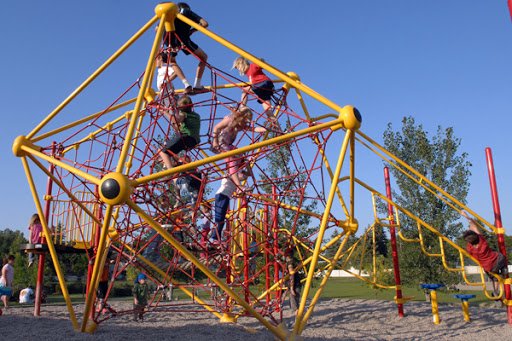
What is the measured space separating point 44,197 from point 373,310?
7.21m

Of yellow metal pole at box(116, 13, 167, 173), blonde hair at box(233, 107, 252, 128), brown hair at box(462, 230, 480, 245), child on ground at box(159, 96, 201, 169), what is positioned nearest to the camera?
yellow metal pole at box(116, 13, 167, 173)

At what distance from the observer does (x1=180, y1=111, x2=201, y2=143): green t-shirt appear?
593 centimetres

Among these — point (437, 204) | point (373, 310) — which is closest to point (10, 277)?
point (373, 310)

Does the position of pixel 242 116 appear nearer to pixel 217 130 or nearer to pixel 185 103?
pixel 217 130

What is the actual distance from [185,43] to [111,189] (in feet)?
8.31

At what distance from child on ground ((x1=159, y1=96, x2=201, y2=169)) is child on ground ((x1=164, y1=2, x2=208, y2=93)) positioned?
24cm

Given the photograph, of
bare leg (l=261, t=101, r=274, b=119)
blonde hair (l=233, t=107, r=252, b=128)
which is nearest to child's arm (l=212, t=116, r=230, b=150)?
blonde hair (l=233, t=107, r=252, b=128)

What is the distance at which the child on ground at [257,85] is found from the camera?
662cm

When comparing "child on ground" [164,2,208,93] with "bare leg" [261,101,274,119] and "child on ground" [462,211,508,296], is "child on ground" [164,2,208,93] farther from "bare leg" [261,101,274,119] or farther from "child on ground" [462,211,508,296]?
"child on ground" [462,211,508,296]

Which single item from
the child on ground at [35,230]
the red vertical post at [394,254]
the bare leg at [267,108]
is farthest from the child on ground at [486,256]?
the child on ground at [35,230]

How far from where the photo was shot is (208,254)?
20.6 feet

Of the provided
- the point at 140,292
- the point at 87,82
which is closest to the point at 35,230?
the point at 140,292

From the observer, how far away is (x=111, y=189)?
413 cm

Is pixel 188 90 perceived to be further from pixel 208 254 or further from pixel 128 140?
pixel 208 254
